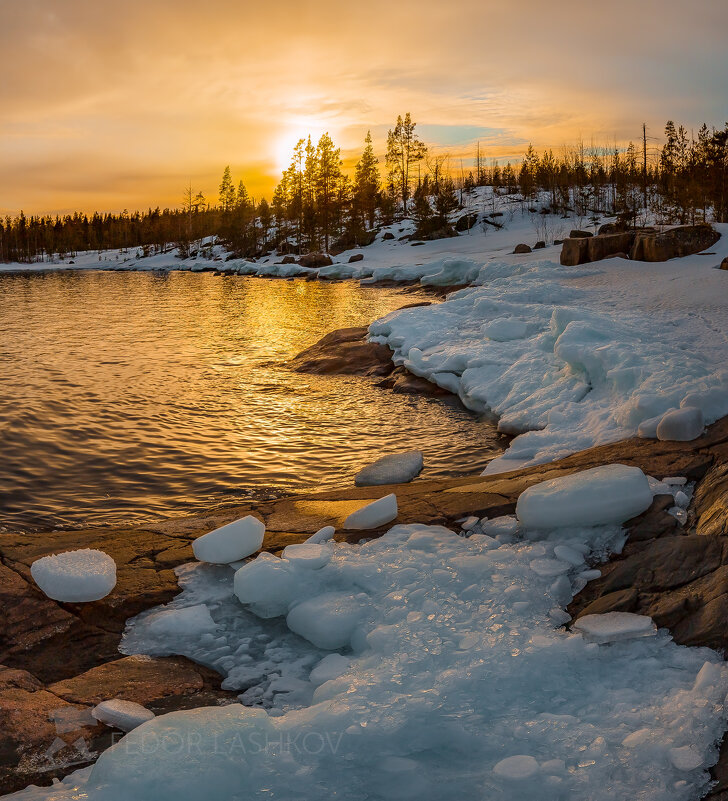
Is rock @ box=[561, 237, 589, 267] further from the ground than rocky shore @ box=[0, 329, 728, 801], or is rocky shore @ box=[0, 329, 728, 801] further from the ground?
rock @ box=[561, 237, 589, 267]

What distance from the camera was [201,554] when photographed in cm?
390

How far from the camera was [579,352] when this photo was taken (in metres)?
7.10

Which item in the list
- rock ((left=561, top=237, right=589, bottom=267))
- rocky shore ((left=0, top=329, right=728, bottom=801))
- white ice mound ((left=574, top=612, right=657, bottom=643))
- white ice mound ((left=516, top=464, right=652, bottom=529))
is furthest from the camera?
rock ((left=561, top=237, right=589, bottom=267))

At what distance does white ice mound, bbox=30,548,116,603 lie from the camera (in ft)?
11.2

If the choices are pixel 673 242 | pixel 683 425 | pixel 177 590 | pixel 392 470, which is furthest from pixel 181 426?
pixel 673 242

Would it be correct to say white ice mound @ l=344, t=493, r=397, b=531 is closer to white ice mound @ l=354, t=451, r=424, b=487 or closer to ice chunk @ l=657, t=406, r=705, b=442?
white ice mound @ l=354, t=451, r=424, b=487

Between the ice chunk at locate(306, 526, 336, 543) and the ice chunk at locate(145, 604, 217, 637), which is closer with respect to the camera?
the ice chunk at locate(145, 604, 217, 637)

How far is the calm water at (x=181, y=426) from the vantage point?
6098 mm

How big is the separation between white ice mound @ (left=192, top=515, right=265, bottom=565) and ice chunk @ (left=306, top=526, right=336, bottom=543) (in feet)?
1.14

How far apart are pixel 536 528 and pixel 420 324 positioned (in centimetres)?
838

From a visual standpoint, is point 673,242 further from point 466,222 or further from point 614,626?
point 466,222

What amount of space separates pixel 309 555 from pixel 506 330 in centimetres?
717

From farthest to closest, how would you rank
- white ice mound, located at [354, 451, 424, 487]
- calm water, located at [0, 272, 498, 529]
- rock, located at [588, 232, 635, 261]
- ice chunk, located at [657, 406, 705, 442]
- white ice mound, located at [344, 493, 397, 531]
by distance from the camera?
rock, located at [588, 232, 635, 261] < calm water, located at [0, 272, 498, 529] < white ice mound, located at [354, 451, 424, 487] < ice chunk, located at [657, 406, 705, 442] < white ice mound, located at [344, 493, 397, 531]

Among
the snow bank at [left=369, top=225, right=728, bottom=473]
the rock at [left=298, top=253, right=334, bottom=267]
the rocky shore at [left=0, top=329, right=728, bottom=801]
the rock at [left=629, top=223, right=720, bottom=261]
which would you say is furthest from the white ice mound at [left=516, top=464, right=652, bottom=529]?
the rock at [left=298, top=253, right=334, bottom=267]
